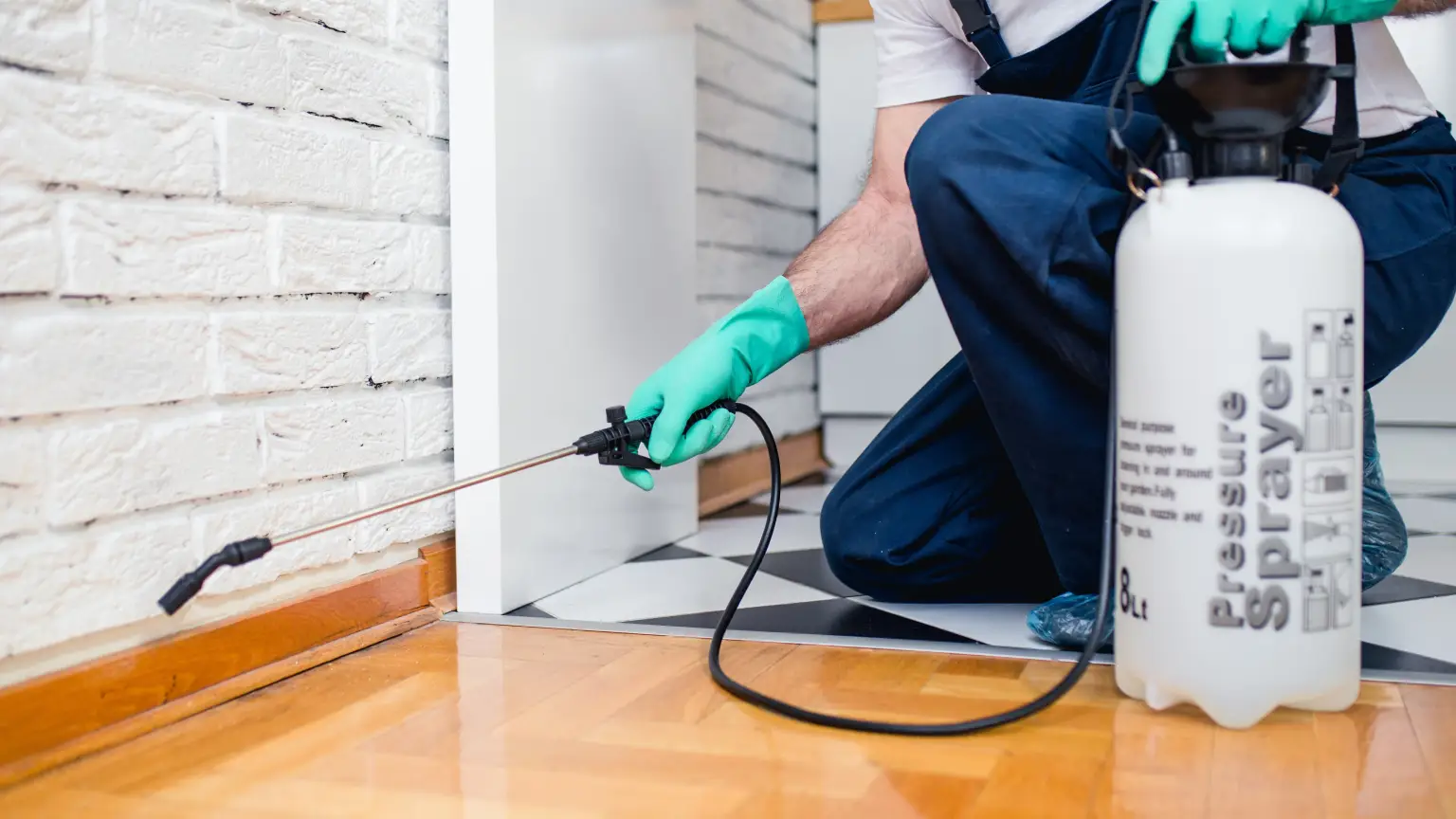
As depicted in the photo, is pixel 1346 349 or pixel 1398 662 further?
pixel 1398 662

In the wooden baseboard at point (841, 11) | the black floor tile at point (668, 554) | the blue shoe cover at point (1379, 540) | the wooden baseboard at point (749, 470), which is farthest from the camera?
the wooden baseboard at point (841, 11)

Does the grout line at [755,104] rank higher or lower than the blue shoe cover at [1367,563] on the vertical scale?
higher

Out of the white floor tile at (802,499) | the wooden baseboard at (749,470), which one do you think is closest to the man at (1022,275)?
the wooden baseboard at (749,470)

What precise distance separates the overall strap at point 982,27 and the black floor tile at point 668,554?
0.67m

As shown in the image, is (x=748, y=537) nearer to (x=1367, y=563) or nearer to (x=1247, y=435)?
(x=1367, y=563)

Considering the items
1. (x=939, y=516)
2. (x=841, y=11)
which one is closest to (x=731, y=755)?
(x=939, y=516)

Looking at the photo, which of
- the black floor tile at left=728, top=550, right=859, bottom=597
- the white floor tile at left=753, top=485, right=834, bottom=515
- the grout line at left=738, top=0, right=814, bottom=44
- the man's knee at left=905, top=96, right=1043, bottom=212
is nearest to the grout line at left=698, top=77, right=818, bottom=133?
the grout line at left=738, top=0, right=814, bottom=44

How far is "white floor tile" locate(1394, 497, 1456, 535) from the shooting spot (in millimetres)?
1562

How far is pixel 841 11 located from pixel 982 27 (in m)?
1.14

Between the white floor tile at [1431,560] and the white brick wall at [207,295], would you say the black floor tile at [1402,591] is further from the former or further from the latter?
the white brick wall at [207,295]

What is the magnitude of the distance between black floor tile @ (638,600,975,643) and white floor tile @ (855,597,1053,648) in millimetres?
17

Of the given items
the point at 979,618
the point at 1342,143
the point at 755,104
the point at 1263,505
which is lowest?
the point at 979,618

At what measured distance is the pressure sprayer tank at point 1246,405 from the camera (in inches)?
27.4

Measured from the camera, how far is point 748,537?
154cm
